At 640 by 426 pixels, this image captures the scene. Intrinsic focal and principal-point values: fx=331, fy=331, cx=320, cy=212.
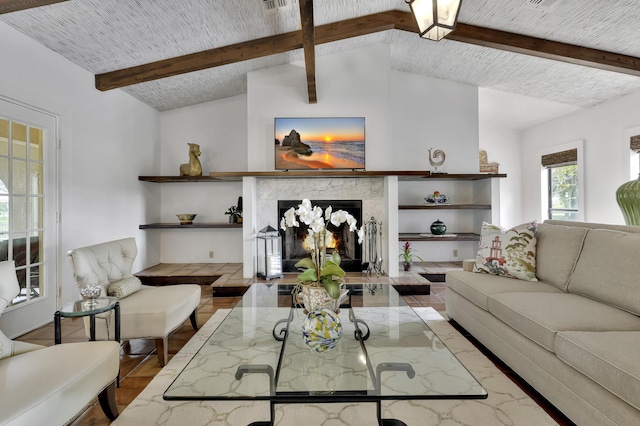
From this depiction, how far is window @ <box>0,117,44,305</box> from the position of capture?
111 inches

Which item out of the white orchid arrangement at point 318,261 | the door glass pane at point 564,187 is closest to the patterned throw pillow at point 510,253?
the white orchid arrangement at point 318,261

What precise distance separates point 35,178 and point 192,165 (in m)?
2.14

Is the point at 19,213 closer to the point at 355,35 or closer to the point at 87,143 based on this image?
the point at 87,143

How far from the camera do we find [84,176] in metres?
3.70

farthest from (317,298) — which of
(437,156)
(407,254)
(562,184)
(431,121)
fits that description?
(562,184)

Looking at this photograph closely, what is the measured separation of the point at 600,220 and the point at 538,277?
323 cm

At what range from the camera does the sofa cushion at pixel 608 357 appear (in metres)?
1.34

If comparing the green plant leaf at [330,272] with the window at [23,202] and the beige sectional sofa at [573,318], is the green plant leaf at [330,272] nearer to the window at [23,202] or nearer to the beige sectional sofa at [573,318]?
the beige sectional sofa at [573,318]

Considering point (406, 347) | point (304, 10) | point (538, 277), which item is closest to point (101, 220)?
point (304, 10)

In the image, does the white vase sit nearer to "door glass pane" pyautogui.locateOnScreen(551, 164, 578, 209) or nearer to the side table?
the side table

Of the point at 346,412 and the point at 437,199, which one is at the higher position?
the point at 437,199

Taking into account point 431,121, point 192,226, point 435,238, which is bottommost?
point 435,238

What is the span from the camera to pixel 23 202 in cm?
300

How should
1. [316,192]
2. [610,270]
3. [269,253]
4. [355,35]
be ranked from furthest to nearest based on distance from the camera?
[316,192] < [269,253] < [355,35] < [610,270]
